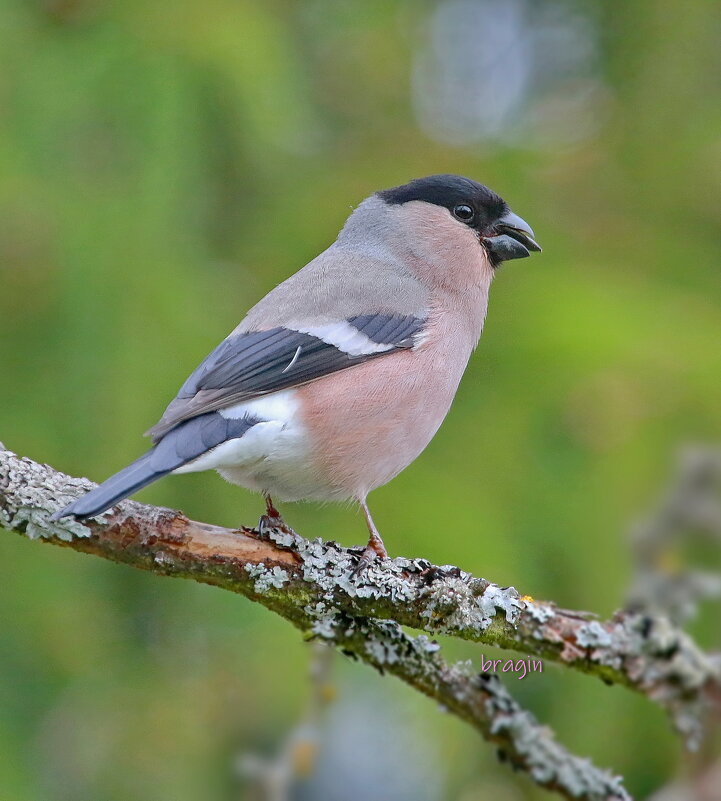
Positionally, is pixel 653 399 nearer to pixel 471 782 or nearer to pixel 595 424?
pixel 595 424

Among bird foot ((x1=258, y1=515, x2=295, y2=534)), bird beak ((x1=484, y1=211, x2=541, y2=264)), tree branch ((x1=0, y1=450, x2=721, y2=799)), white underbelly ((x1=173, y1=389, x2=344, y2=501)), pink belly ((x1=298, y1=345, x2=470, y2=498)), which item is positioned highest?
bird beak ((x1=484, y1=211, x2=541, y2=264))

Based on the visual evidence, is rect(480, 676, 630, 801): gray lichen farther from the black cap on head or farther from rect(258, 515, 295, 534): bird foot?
the black cap on head

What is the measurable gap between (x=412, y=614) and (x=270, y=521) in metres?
0.56

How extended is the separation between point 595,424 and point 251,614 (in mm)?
1480

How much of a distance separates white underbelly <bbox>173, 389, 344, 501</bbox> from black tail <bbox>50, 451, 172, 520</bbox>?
35 cm

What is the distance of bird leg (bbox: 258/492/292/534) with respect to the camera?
301 centimetres

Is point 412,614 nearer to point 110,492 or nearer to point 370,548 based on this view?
point 370,548

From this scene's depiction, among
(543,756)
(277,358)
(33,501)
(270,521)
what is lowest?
(543,756)

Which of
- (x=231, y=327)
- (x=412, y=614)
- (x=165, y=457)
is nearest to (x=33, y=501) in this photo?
(x=165, y=457)

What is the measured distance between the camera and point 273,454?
10.4 feet

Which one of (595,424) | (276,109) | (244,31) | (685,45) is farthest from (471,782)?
(685,45)

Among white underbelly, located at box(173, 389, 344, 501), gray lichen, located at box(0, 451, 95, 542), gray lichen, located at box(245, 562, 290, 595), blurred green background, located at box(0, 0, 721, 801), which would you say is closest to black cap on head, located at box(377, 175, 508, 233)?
blurred green background, located at box(0, 0, 721, 801)

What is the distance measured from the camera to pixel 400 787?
5.18 metres

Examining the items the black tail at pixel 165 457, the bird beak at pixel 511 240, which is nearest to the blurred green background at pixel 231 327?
the bird beak at pixel 511 240
